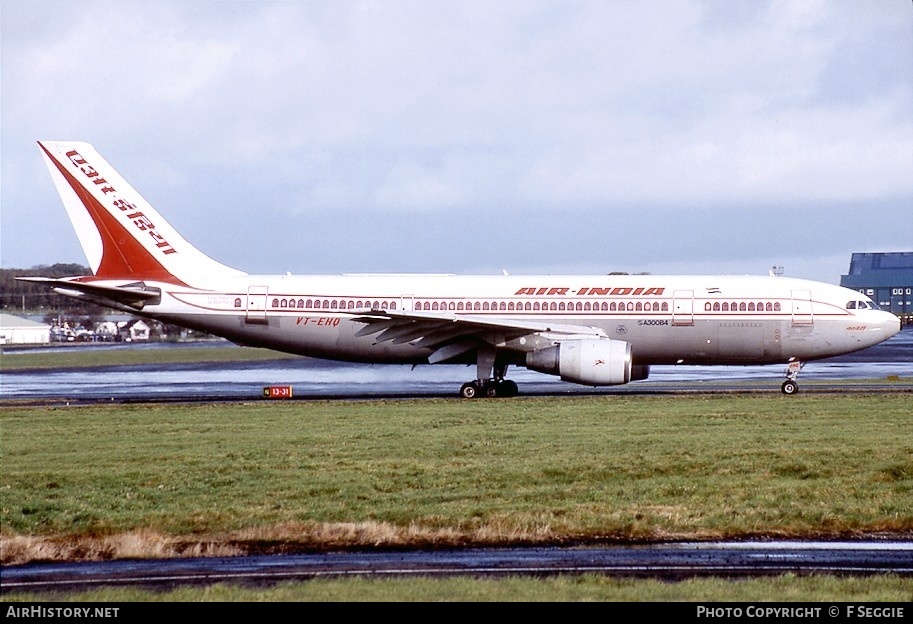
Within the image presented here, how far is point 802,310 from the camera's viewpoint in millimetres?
34781

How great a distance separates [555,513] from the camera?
15.5 metres

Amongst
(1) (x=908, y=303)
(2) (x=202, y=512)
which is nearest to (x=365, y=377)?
(2) (x=202, y=512)

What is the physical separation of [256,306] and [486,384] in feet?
25.3

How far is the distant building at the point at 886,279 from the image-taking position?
165 metres

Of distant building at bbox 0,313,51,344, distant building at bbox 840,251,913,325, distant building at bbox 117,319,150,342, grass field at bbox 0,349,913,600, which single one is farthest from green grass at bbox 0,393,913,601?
distant building at bbox 840,251,913,325

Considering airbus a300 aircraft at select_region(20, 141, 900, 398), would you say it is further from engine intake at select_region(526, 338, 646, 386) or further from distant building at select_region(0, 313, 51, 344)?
distant building at select_region(0, 313, 51, 344)

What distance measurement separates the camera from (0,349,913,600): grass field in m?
14.1

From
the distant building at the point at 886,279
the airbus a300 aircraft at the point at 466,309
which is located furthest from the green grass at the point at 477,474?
the distant building at the point at 886,279

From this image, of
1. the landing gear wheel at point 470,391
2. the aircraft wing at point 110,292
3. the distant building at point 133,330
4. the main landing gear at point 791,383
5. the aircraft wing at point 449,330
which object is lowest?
the landing gear wheel at point 470,391

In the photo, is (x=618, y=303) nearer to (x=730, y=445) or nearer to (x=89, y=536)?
(x=730, y=445)

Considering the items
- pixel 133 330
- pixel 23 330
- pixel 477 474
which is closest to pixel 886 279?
pixel 133 330

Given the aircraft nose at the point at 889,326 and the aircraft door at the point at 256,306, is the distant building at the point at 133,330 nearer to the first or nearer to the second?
the aircraft door at the point at 256,306

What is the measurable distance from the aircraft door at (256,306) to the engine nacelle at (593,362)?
9.31 meters

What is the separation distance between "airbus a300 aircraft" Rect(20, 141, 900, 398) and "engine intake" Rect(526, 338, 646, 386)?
41mm
